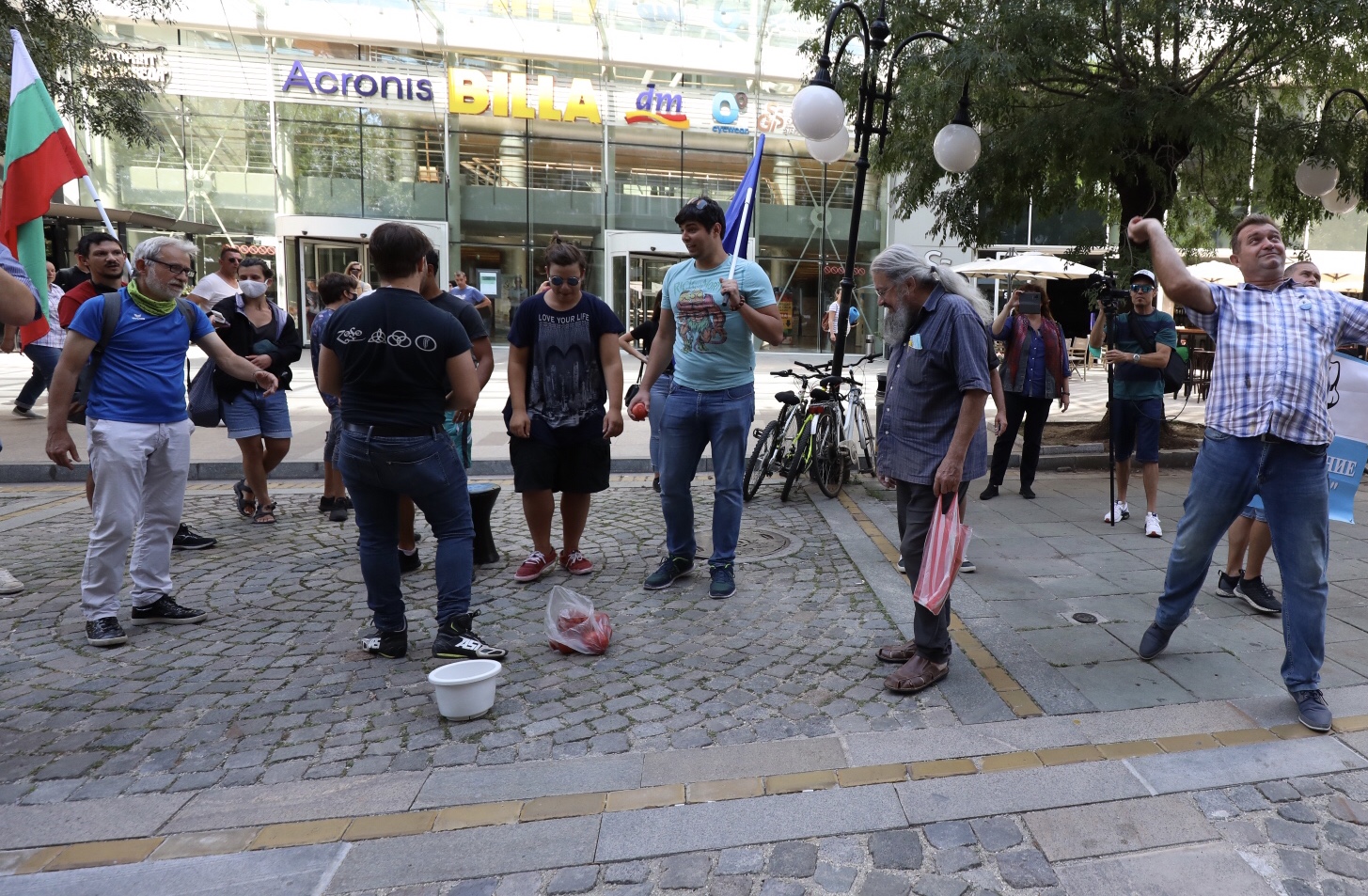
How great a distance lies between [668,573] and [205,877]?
280 cm

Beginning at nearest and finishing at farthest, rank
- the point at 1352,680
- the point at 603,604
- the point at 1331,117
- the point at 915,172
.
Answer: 1. the point at 1352,680
2. the point at 603,604
3. the point at 1331,117
4. the point at 915,172

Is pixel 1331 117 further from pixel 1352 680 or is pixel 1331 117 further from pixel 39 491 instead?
pixel 39 491

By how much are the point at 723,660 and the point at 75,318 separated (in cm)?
329

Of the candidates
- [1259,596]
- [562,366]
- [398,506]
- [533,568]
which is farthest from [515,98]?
[1259,596]

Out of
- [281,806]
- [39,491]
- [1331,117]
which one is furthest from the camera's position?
[1331,117]

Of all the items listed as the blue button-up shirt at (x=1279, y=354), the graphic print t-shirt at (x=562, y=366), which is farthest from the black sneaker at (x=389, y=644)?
the blue button-up shirt at (x=1279, y=354)

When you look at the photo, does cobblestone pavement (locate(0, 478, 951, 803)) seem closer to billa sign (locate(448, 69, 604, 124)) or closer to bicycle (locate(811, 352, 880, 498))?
bicycle (locate(811, 352, 880, 498))

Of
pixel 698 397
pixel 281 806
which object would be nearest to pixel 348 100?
pixel 698 397

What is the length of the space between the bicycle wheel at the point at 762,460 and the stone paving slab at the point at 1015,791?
430 cm

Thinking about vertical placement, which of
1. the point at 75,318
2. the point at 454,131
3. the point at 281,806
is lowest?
the point at 281,806

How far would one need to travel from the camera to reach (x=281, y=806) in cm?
279

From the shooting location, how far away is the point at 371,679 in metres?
3.70

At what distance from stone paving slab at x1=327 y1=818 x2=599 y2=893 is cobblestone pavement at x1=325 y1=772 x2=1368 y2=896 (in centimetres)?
4

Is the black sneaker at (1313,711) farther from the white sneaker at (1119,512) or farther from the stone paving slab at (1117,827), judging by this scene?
the white sneaker at (1119,512)
